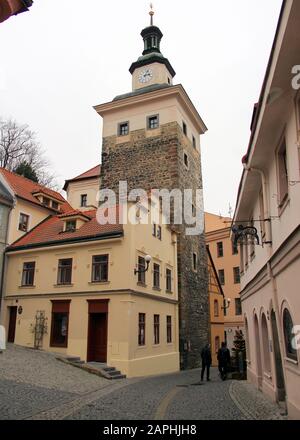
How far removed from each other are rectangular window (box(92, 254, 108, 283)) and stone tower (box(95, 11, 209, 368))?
8130mm

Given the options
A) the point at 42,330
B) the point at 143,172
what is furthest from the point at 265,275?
the point at 143,172

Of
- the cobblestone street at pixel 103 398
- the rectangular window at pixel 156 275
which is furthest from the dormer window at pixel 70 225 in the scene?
the cobblestone street at pixel 103 398

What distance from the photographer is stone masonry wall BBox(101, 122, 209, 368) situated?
27.8 meters

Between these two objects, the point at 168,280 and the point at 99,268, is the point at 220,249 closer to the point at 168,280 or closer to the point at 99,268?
the point at 168,280

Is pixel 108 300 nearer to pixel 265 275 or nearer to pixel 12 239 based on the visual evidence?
pixel 12 239

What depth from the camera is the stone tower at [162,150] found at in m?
28.9

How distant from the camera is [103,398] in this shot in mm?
12203

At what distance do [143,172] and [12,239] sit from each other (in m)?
11.0

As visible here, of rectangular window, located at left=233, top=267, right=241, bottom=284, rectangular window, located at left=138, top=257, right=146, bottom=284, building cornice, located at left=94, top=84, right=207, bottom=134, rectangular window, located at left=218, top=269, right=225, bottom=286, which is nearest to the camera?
rectangular window, located at left=138, top=257, right=146, bottom=284

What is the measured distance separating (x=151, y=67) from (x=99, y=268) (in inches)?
824

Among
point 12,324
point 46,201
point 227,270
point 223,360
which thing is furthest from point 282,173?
point 227,270

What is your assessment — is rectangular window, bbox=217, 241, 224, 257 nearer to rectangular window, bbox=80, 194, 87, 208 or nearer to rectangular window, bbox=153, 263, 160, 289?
rectangular window, bbox=80, 194, 87, 208

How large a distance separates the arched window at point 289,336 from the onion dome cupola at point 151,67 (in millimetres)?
28289

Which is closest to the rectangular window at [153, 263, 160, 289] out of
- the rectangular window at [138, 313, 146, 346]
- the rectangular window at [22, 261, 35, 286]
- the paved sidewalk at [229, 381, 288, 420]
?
the rectangular window at [138, 313, 146, 346]
